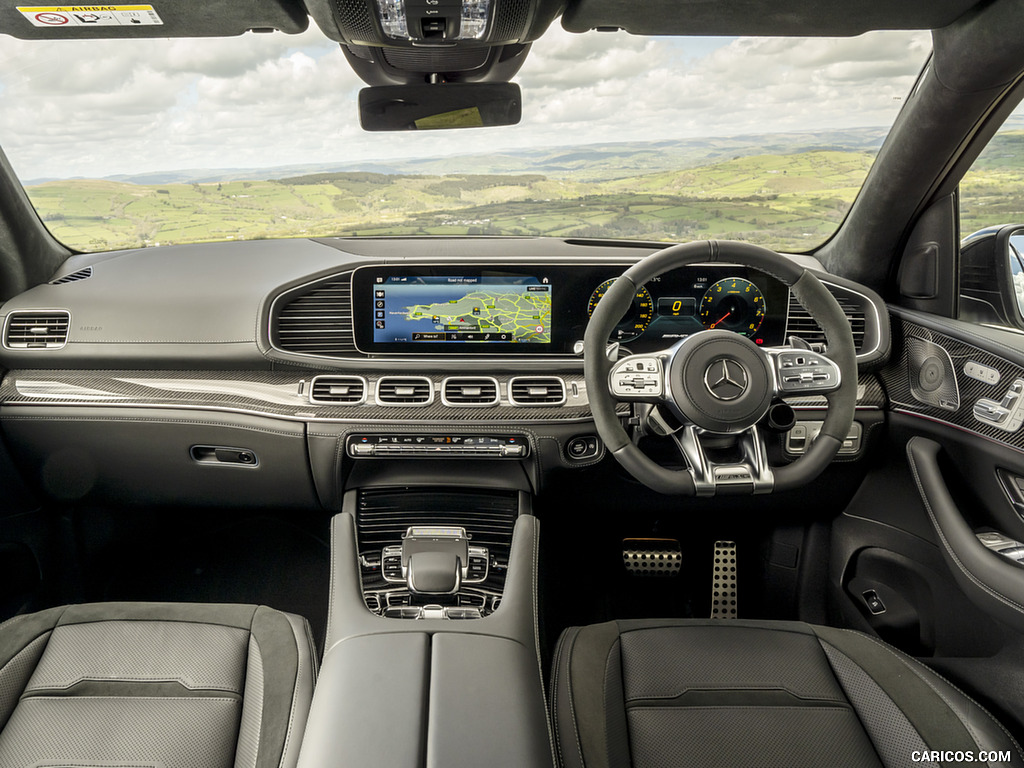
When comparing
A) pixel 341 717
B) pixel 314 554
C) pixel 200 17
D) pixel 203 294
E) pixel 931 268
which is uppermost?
pixel 200 17

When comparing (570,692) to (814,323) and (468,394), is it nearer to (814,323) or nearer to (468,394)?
(468,394)

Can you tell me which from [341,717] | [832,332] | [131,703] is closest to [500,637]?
[341,717]

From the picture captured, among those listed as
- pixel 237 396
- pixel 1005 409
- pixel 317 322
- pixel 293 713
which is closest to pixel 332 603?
pixel 293 713

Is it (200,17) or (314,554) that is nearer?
(200,17)

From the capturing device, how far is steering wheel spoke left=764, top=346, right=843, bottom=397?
192 centimetres

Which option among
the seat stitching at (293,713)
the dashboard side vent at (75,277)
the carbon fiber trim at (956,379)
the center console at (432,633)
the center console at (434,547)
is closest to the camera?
the center console at (432,633)

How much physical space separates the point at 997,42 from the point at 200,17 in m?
2.05

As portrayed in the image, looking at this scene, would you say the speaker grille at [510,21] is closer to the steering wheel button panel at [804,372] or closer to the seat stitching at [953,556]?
the steering wheel button panel at [804,372]

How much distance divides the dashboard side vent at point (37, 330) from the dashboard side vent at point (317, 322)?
2.66 ft

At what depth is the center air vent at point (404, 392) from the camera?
243 centimetres

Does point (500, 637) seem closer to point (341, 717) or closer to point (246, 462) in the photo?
point (341, 717)

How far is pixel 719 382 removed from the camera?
6.12 ft

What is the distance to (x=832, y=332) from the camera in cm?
193

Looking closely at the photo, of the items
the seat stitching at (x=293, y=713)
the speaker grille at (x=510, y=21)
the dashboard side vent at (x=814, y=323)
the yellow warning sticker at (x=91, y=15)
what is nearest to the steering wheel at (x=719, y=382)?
the dashboard side vent at (x=814, y=323)
